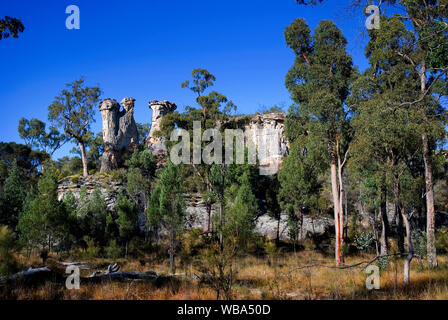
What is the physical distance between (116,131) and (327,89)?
3524 centimetres

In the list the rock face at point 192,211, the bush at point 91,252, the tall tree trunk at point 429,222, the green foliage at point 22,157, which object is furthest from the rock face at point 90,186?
the tall tree trunk at point 429,222

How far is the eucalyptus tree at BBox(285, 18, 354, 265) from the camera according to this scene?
53.6ft

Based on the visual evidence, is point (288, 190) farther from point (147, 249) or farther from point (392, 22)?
point (392, 22)

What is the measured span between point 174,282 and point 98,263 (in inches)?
579

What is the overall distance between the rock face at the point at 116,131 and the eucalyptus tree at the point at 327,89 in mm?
31152

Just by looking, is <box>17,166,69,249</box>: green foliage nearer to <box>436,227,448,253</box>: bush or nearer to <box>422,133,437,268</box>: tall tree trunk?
<box>422,133,437,268</box>: tall tree trunk

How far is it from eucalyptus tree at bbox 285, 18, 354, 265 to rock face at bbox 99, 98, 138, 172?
3115cm

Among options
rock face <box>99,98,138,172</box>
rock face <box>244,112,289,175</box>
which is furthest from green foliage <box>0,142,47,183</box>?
rock face <box>244,112,289,175</box>

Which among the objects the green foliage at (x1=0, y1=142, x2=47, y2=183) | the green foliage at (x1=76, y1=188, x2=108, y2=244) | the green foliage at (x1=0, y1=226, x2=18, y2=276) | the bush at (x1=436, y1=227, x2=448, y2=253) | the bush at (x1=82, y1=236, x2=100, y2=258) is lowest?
the bush at (x1=82, y1=236, x2=100, y2=258)

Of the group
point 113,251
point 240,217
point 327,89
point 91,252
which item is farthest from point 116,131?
point 327,89

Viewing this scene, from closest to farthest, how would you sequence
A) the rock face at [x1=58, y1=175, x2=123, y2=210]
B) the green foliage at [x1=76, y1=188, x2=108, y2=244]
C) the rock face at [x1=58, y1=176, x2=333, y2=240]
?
the green foliage at [x1=76, y1=188, x2=108, y2=244] → the rock face at [x1=58, y1=176, x2=333, y2=240] → the rock face at [x1=58, y1=175, x2=123, y2=210]

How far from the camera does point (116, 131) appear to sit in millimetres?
42969

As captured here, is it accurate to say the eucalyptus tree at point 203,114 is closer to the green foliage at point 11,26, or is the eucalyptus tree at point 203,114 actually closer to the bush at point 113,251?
the bush at point 113,251
